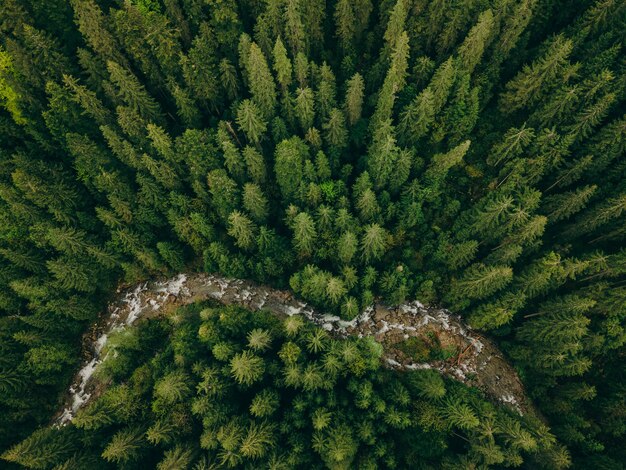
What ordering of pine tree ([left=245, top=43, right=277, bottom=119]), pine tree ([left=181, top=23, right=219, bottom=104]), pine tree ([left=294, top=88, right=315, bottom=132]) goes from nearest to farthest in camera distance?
pine tree ([left=245, top=43, right=277, bottom=119]) → pine tree ([left=181, top=23, right=219, bottom=104]) → pine tree ([left=294, top=88, right=315, bottom=132])

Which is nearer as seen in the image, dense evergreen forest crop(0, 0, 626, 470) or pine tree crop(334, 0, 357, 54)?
dense evergreen forest crop(0, 0, 626, 470)

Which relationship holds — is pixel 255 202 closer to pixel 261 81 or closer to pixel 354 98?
pixel 261 81

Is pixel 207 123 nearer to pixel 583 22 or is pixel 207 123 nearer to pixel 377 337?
pixel 377 337

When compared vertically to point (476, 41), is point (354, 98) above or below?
below

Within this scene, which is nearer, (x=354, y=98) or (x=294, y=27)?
(x=294, y=27)

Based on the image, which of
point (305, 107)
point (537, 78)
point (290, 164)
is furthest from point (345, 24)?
point (537, 78)

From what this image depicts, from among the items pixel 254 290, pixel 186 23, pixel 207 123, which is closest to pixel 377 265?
pixel 254 290

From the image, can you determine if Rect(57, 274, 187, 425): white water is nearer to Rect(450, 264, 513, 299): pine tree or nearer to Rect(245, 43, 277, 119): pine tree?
Rect(245, 43, 277, 119): pine tree

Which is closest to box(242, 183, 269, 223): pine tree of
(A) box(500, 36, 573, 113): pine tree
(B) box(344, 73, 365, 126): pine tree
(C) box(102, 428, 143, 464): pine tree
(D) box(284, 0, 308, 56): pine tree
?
(B) box(344, 73, 365, 126): pine tree
